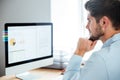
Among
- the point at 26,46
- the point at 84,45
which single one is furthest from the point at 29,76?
the point at 84,45

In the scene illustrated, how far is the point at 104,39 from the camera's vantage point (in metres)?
1.11

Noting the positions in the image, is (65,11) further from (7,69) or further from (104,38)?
(104,38)

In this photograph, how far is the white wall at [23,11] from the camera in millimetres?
2279

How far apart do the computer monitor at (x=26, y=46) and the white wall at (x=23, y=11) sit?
330mm

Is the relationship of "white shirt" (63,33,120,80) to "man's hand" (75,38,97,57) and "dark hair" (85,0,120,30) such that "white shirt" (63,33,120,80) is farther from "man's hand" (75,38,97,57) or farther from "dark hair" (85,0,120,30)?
"man's hand" (75,38,97,57)

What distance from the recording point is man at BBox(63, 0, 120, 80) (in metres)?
0.92

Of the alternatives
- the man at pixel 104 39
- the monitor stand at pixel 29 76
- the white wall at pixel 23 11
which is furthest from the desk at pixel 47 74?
the man at pixel 104 39

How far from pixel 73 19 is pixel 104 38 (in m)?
1.20

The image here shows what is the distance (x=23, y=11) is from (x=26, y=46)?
0.66 metres

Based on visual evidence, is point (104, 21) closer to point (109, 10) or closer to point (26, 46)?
point (109, 10)

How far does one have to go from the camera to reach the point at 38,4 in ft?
7.47

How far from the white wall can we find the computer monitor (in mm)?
330

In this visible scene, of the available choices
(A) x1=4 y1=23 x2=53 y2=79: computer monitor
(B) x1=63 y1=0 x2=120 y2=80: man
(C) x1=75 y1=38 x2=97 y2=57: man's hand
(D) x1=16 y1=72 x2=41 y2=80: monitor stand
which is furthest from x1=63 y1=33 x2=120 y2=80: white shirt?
(D) x1=16 y1=72 x2=41 y2=80: monitor stand

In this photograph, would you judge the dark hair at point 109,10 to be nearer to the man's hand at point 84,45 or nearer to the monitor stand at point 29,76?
the man's hand at point 84,45
